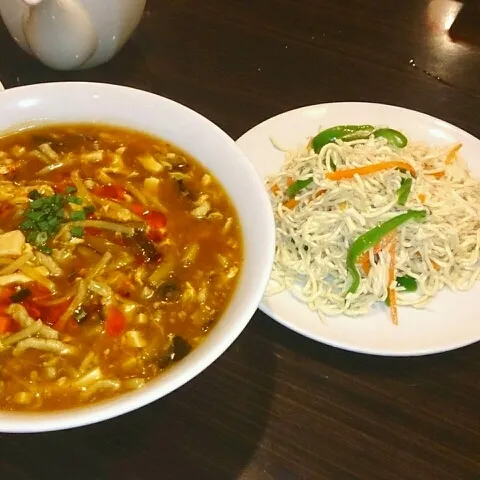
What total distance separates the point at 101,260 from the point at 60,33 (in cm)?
103

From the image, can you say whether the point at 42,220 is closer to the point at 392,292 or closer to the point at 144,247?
the point at 144,247

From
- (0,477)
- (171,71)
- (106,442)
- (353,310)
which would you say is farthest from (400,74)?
(0,477)

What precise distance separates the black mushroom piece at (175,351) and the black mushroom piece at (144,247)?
0.26 meters

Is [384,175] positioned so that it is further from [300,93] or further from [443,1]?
[443,1]

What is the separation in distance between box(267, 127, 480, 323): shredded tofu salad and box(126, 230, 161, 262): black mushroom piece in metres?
0.42

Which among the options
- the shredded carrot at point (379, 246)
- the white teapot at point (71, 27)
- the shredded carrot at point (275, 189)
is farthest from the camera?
the shredded carrot at point (275, 189)

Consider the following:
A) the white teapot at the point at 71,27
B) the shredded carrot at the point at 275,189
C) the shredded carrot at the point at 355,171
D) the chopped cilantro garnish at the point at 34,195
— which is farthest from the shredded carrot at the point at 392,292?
the white teapot at the point at 71,27

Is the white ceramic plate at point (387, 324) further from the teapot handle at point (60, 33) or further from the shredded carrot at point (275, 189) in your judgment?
the teapot handle at point (60, 33)

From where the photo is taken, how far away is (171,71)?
270cm

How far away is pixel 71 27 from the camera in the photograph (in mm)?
2201

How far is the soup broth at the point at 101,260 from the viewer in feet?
4.84

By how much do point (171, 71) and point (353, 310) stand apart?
1409 mm

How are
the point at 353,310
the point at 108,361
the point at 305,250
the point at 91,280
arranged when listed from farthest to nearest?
the point at 305,250 → the point at 353,310 → the point at 91,280 → the point at 108,361

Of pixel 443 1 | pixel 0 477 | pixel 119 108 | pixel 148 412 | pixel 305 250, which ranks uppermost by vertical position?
pixel 443 1
